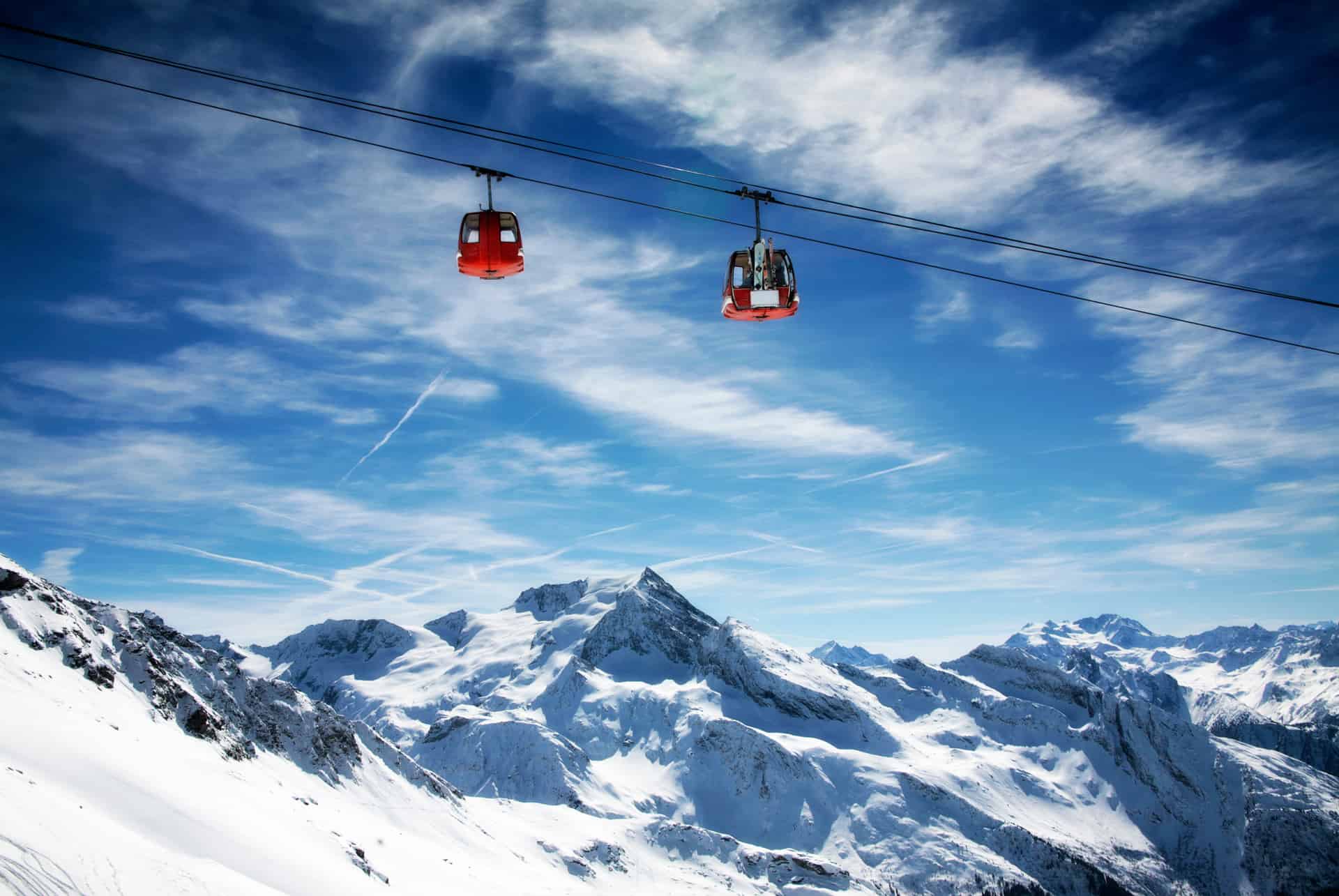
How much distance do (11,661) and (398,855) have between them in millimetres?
59089

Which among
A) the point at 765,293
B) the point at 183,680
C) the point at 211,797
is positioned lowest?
the point at 211,797

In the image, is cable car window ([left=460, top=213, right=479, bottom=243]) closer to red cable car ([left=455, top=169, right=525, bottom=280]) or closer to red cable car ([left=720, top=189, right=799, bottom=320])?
red cable car ([left=455, top=169, right=525, bottom=280])

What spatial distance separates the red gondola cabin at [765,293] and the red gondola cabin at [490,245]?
236 inches

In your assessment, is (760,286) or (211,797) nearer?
(760,286)

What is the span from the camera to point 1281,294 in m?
20.1

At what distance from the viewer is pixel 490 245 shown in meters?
23.5

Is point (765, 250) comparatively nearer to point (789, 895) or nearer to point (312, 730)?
point (312, 730)

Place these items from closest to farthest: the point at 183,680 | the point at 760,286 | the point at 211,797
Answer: the point at 760,286 < the point at 211,797 < the point at 183,680

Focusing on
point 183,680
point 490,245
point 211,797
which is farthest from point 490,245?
point 183,680

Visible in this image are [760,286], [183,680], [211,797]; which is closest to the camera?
[760,286]

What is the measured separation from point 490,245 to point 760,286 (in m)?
7.50

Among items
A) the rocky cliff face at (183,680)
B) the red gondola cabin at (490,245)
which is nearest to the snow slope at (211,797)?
the rocky cliff face at (183,680)

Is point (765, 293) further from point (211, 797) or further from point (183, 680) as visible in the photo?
point (183, 680)

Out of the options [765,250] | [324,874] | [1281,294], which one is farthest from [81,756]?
[1281,294]
